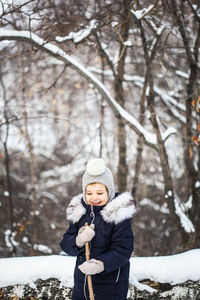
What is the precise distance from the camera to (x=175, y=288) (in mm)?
2617

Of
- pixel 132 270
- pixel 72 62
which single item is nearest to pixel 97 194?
pixel 132 270

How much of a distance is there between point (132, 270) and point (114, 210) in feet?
3.29

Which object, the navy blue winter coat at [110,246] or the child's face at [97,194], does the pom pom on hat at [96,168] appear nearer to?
the child's face at [97,194]

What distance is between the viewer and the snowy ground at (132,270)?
2.63 meters

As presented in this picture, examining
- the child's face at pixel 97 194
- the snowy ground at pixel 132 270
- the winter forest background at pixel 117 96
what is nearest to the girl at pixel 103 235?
the child's face at pixel 97 194

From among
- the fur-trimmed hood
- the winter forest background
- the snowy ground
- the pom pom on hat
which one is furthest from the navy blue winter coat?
the winter forest background

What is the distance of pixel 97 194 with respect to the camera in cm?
203

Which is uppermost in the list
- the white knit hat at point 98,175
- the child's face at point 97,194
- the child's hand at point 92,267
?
the white knit hat at point 98,175

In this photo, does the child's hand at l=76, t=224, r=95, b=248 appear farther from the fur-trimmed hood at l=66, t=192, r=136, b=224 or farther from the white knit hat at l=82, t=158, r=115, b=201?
the white knit hat at l=82, t=158, r=115, b=201

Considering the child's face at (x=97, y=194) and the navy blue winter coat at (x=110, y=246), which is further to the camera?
the child's face at (x=97, y=194)

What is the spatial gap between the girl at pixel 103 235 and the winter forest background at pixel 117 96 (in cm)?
189

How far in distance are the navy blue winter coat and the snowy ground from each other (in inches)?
25.8

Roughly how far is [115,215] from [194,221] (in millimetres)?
2402

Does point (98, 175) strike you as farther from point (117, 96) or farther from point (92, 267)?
point (117, 96)
